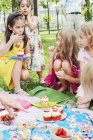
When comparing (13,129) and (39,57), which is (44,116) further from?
(39,57)

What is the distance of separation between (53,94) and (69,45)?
704mm

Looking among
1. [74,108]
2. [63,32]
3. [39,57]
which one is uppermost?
[63,32]

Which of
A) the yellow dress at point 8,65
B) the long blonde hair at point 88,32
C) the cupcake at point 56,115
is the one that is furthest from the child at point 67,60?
the cupcake at point 56,115

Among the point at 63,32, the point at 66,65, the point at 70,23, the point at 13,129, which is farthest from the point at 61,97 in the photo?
the point at 70,23

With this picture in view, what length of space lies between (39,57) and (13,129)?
8.11 feet

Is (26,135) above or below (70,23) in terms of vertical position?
below

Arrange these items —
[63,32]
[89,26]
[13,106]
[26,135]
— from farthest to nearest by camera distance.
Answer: [63,32] → [89,26] → [13,106] → [26,135]

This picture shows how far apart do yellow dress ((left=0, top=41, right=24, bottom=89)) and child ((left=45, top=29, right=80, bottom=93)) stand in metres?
0.64

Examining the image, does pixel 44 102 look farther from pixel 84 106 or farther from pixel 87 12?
pixel 87 12

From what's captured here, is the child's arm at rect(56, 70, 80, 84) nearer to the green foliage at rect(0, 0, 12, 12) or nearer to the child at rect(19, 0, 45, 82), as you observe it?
the child at rect(19, 0, 45, 82)

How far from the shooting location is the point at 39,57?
18.8 feet

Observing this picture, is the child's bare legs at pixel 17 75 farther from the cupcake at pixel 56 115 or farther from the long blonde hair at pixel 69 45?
the cupcake at pixel 56 115

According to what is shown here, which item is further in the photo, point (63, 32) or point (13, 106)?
point (63, 32)

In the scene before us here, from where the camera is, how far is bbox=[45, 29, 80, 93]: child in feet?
15.6
